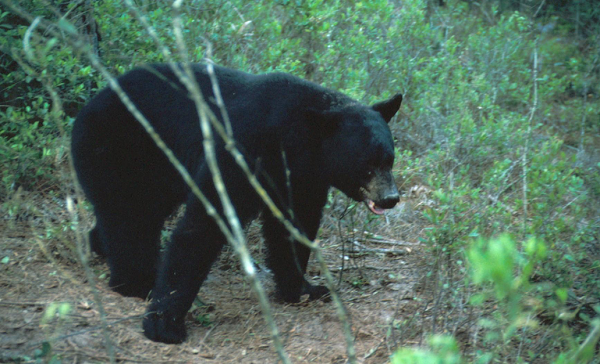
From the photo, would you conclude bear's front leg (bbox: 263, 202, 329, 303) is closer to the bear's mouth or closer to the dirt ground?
the dirt ground

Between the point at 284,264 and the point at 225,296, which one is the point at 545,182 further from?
the point at 225,296

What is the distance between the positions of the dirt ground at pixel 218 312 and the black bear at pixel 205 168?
22 centimetres

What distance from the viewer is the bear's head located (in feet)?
14.1

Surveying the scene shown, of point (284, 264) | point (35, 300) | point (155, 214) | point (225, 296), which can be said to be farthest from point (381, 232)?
point (35, 300)

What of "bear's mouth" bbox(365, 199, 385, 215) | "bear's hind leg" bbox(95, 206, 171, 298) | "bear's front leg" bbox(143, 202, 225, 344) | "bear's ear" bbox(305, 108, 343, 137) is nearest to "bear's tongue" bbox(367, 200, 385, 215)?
"bear's mouth" bbox(365, 199, 385, 215)

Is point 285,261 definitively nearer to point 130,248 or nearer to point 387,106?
point 130,248

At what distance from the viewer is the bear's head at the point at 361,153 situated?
4285 millimetres

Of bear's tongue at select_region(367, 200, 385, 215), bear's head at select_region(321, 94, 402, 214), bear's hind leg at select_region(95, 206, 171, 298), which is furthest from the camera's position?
bear's hind leg at select_region(95, 206, 171, 298)

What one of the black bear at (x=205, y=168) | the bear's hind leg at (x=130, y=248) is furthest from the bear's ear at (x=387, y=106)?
the bear's hind leg at (x=130, y=248)

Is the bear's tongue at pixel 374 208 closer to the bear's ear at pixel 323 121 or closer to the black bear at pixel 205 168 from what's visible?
the black bear at pixel 205 168

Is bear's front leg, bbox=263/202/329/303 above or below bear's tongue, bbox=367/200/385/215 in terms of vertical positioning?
below

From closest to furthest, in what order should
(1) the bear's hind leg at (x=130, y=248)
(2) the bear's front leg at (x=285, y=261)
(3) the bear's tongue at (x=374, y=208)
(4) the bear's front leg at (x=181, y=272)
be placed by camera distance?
(4) the bear's front leg at (x=181, y=272)
(3) the bear's tongue at (x=374, y=208)
(1) the bear's hind leg at (x=130, y=248)
(2) the bear's front leg at (x=285, y=261)

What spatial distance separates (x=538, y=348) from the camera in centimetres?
379

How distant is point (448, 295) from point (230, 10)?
4007 millimetres
